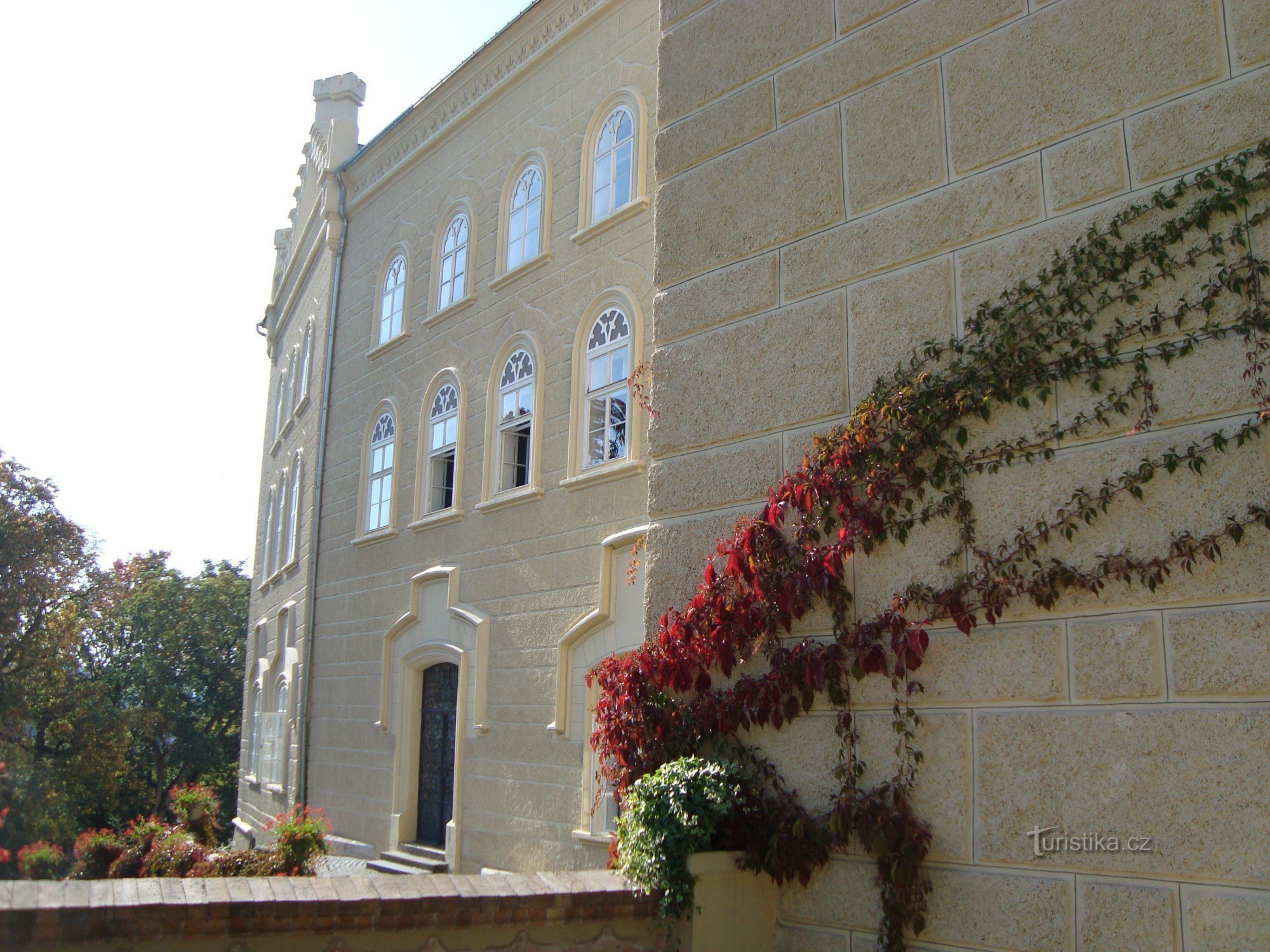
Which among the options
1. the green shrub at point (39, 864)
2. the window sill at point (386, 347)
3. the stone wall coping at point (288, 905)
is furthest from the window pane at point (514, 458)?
the green shrub at point (39, 864)

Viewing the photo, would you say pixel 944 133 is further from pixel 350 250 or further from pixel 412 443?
pixel 350 250

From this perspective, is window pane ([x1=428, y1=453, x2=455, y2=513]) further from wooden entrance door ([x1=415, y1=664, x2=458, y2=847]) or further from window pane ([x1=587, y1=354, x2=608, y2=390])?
→ window pane ([x1=587, y1=354, x2=608, y2=390])

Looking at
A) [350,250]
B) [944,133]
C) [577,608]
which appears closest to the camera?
[944,133]

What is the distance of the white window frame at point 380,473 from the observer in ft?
58.4

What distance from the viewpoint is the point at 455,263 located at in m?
17.1

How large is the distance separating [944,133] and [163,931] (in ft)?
Answer: 13.5

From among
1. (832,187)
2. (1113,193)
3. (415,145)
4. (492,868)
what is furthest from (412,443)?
(1113,193)

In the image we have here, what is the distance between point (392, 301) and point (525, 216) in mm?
4065

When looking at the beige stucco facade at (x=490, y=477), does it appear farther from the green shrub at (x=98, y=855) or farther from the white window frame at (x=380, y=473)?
the green shrub at (x=98, y=855)

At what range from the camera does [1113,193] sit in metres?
4.17

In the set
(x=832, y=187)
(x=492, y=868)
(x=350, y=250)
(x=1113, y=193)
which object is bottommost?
(x=492, y=868)

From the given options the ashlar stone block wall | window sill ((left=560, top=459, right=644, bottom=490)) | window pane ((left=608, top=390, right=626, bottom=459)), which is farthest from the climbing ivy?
window pane ((left=608, top=390, right=626, bottom=459))

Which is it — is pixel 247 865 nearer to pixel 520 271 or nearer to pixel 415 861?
pixel 415 861

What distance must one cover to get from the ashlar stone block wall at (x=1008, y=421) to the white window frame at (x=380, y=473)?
41.8 feet
